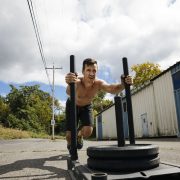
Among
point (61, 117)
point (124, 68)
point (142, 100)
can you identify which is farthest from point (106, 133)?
point (124, 68)

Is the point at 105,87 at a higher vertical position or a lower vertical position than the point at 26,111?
lower

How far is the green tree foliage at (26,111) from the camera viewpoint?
133 ft

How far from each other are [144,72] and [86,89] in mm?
35561

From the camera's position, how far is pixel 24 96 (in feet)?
158

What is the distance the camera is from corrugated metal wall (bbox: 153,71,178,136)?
1525 cm

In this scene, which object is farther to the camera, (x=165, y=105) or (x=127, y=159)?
(x=165, y=105)

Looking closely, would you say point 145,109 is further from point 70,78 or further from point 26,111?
point 26,111

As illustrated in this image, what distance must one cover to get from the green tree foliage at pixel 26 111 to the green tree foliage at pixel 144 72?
1746cm

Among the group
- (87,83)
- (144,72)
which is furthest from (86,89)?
(144,72)

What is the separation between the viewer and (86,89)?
3.87 m

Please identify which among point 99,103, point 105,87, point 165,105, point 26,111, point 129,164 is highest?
point 99,103

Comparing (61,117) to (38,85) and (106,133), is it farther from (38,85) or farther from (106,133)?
(106,133)

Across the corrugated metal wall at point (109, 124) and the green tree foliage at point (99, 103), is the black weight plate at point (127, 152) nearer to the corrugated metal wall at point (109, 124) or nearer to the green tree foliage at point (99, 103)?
the corrugated metal wall at point (109, 124)

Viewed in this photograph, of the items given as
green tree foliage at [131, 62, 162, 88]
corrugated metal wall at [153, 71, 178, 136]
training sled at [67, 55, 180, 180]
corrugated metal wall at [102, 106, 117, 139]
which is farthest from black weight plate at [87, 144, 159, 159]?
green tree foliage at [131, 62, 162, 88]
